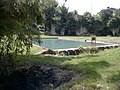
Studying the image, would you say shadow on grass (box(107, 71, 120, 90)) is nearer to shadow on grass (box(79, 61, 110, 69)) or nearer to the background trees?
shadow on grass (box(79, 61, 110, 69))

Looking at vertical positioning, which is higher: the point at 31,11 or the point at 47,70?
the point at 31,11

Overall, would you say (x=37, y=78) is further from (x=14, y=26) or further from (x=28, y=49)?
(x=14, y=26)

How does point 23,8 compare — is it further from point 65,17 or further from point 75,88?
point 65,17

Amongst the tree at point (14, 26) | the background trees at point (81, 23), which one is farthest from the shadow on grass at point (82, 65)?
the background trees at point (81, 23)

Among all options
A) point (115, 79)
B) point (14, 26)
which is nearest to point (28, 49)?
point (14, 26)

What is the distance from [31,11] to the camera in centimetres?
851

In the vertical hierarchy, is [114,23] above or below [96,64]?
above

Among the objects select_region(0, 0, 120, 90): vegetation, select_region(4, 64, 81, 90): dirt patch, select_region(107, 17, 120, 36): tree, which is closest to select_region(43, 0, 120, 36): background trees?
select_region(107, 17, 120, 36): tree

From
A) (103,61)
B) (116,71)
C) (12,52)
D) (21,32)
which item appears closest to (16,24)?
(21,32)

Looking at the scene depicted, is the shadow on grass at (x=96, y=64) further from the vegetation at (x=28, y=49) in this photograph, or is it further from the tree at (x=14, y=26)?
the tree at (x=14, y=26)

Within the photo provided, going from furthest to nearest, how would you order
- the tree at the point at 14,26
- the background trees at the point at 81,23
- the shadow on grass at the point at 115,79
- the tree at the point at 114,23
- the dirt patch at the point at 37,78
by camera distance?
the background trees at the point at 81,23 → the tree at the point at 114,23 → the dirt patch at the point at 37,78 → the tree at the point at 14,26 → the shadow on grass at the point at 115,79

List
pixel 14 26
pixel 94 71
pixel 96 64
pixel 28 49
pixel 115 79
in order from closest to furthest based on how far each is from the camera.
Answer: pixel 115 79 < pixel 14 26 < pixel 94 71 < pixel 28 49 < pixel 96 64

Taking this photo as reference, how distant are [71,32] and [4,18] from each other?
4476 centimetres

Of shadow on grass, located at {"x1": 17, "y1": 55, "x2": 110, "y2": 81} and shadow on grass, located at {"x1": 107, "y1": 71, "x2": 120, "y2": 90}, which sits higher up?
shadow on grass, located at {"x1": 17, "y1": 55, "x2": 110, "y2": 81}
